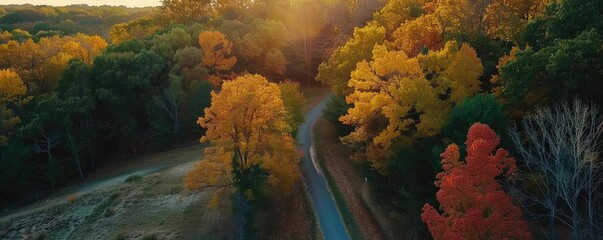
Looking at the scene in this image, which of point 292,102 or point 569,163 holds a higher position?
point 569,163

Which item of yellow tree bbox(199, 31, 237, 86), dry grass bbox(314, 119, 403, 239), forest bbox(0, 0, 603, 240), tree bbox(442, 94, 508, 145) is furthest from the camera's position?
yellow tree bbox(199, 31, 237, 86)

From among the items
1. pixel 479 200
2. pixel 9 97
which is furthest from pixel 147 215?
pixel 9 97

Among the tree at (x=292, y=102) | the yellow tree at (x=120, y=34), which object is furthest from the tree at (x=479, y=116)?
the yellow tree at (x=120, y=34)

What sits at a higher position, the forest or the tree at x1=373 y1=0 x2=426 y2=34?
the tree at x1=373 y1=0 x2=426 y2=34

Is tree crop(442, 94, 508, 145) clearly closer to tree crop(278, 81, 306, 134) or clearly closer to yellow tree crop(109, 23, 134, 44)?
tree crop(278, 81, 306, 134)

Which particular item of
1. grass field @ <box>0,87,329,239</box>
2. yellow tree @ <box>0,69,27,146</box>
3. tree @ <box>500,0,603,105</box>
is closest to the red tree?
tree @ <box>500,0,603,105</box>

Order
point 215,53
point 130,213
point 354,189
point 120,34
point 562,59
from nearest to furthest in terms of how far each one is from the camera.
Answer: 1. point 562,59
2. point 130,213
3. point 354,189
4. point 215,53
5. point 120,34

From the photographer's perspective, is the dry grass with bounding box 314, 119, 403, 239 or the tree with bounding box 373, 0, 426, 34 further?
the tree with bounding box 373, 0, 426, 34

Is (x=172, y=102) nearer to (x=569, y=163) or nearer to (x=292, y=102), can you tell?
(x=292, y=102)

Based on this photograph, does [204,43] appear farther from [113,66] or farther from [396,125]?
[396,125]
